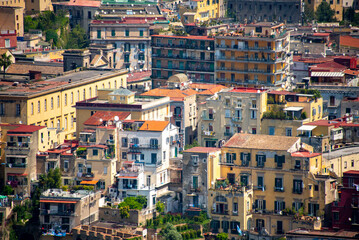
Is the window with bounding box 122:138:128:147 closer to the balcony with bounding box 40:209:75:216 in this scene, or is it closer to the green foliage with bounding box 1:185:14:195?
the balcony with bounding box 40:209:75:216

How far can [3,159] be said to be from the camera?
160 m

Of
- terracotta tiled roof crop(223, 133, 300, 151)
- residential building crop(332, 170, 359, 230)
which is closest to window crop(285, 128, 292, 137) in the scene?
terracotta tiled roof crop(223, 133, 300, 151)

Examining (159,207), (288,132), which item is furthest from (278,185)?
(288,132)

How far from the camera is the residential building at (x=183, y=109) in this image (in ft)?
582

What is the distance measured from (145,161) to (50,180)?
12.2m

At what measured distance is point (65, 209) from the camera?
149625 millimetres

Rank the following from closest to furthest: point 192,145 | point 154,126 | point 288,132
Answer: point 154,126 → point 288,132 → point 192,145

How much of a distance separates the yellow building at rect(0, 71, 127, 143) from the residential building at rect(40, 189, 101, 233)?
17.8m

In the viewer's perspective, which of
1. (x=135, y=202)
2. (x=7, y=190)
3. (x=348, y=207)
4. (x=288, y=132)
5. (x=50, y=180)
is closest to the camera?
(x=348, y=207)

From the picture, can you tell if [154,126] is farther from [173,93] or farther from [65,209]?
[173,93]

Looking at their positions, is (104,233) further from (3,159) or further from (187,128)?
(187,128)

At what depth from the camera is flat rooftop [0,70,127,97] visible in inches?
6880

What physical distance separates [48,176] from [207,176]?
19.4m

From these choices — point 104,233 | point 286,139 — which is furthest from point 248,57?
point 104,233
